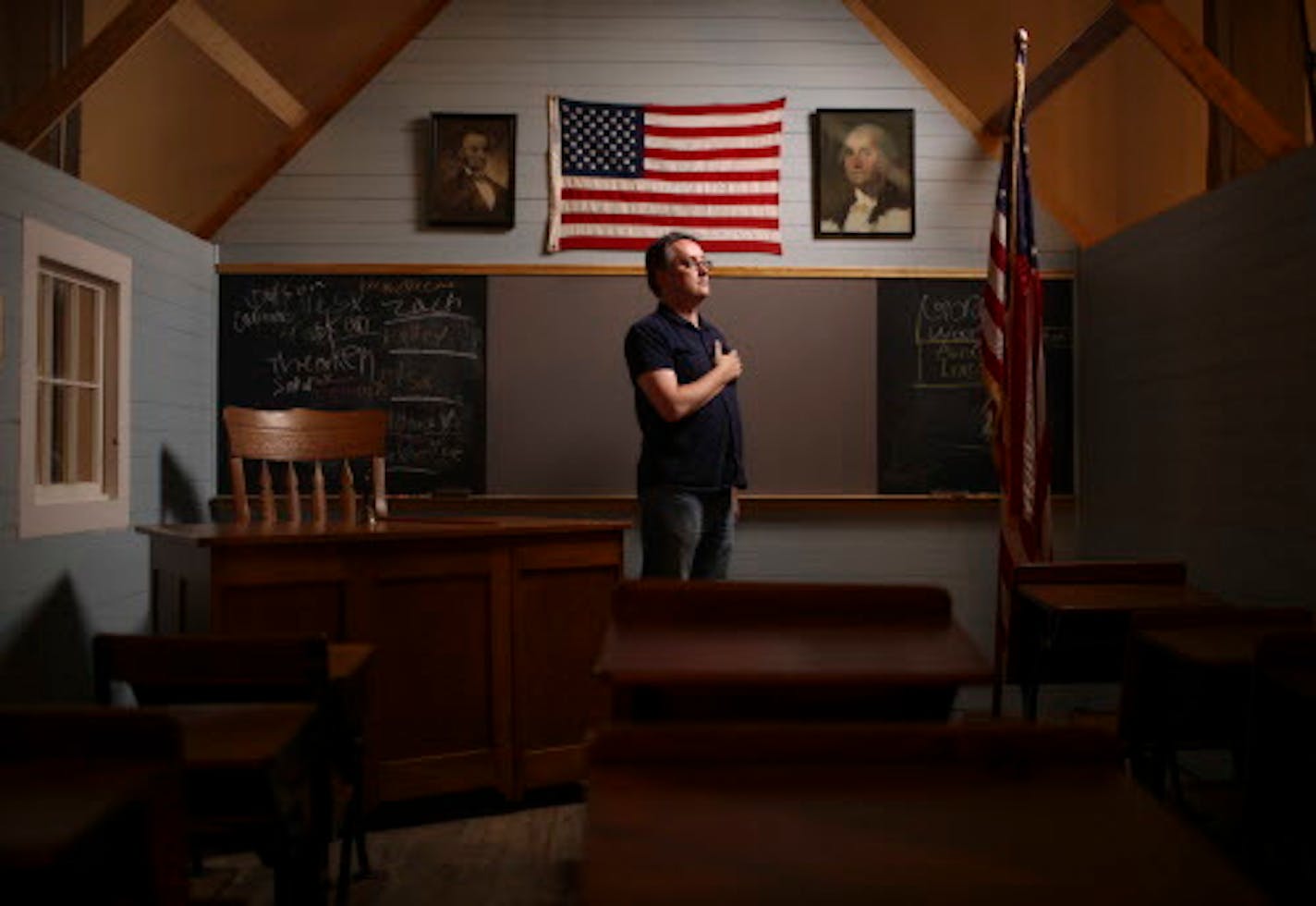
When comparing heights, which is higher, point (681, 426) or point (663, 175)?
point (663, 175)

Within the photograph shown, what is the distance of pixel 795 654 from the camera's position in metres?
1.76

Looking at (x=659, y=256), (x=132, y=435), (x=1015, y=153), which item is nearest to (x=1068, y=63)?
(x=1015, y=153)

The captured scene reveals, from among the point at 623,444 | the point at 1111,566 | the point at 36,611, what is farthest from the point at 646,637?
the point at 623,444

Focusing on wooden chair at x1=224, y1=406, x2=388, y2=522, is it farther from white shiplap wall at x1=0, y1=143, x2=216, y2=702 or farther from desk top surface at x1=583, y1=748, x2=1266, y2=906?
desk top surface at x1=583, y1=748, x2=1266, y2=906

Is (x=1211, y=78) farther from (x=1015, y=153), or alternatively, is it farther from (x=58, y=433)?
(x=58, y=433)

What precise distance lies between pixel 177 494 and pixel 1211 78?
12.6ft

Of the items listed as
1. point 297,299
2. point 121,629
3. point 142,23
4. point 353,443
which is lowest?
point 121,629

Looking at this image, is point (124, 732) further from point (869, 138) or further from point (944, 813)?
point (869, 138)

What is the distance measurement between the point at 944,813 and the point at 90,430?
11.6 ft

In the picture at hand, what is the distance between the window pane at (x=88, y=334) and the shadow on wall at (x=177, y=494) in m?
0.52

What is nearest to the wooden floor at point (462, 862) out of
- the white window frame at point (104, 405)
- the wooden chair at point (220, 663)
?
the wooden chair at point (220, 663)

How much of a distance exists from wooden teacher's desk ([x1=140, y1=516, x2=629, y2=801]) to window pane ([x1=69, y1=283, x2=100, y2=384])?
2.09ft

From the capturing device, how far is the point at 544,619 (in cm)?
370

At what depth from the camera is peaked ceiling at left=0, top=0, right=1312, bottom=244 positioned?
3852 millimetres
